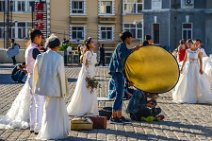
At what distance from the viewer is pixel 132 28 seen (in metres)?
65.6

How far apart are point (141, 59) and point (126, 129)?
2028 mm

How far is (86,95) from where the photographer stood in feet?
50.1

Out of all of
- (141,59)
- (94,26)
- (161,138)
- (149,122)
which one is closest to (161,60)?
(141,59)

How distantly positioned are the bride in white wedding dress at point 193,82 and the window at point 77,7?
4746 centimetres

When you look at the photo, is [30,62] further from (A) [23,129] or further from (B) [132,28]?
(B) [132,28]

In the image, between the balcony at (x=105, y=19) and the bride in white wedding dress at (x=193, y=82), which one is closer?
the bride in white wedding dress at (x=193, y=82)

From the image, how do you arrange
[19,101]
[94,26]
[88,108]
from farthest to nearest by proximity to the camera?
[94,26] < [88,108] < [19,101]

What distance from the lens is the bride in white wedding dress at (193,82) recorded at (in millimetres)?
18409

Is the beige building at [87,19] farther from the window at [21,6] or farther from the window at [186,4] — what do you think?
the window at [186,4]

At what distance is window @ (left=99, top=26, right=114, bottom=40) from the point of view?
65125 mm

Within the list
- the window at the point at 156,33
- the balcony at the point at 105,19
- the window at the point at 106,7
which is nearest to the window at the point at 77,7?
the window at the point at 106,7

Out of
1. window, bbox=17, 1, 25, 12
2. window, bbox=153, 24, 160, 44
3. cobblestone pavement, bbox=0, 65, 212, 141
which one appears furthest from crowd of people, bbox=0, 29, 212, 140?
window, bbox=17, 1, 25, 12

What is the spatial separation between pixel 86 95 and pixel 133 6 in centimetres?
5159

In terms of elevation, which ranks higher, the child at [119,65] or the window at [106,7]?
the window at [106,7]
